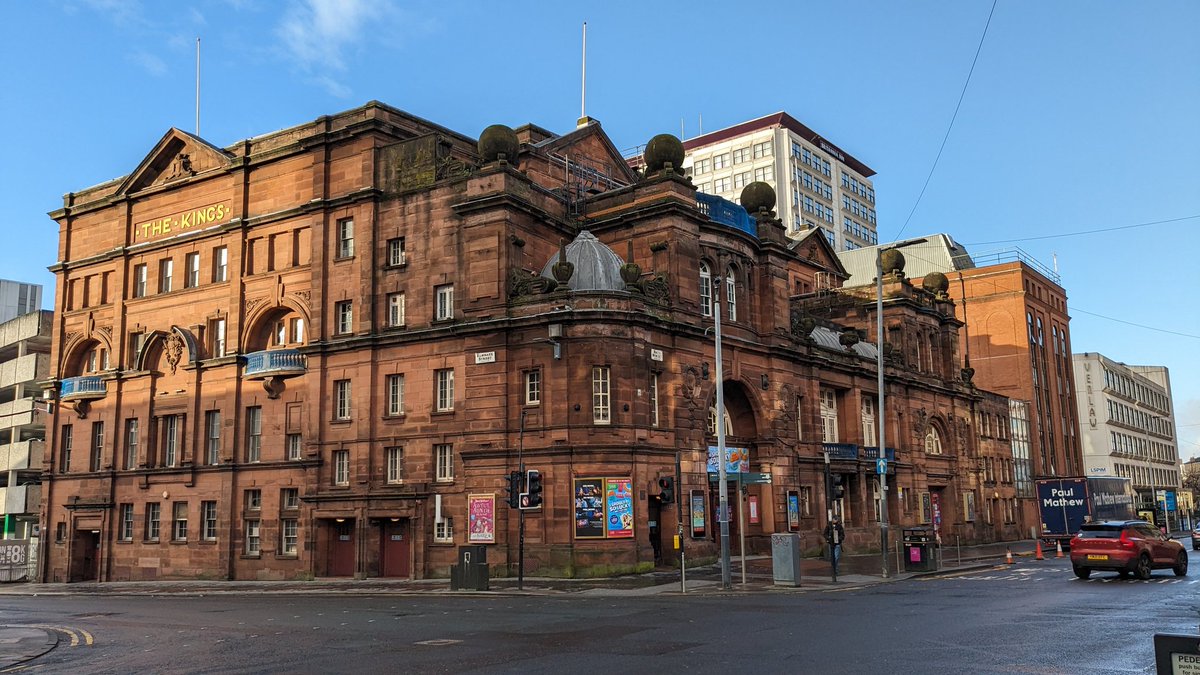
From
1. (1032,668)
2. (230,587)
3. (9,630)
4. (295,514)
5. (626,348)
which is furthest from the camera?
(295,514)

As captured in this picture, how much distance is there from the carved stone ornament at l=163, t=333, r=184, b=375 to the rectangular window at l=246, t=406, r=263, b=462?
554cm

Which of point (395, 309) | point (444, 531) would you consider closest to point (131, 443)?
point (395, 309)

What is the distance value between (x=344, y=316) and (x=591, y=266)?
1135 cm

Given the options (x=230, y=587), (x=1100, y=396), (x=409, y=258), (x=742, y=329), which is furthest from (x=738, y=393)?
(x=1100, y=396)

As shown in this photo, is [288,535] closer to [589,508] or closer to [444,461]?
[444,461]

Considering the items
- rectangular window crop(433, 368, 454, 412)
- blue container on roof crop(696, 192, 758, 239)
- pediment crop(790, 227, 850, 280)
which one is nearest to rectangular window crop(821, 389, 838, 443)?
blue container on roof crop(696, 192, 758, 239)

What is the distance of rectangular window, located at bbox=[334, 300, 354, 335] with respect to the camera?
40.4m

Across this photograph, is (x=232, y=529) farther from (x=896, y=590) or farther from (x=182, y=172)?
(x=896, y=590)

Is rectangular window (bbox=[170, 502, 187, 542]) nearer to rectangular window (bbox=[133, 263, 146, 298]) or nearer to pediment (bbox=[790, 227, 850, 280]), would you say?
rectangular window (bbox=[133, 263, 146, 298])

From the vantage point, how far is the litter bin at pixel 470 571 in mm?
29062

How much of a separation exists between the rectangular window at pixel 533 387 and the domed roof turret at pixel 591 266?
348 cm

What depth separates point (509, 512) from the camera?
34.6 meters

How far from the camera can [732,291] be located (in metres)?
41.4

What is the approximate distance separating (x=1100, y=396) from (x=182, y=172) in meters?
87.8
